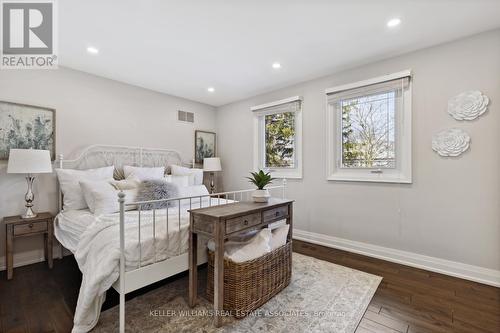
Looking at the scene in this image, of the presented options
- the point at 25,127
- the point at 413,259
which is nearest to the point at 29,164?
the point at 25,127

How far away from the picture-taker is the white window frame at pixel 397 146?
2.73 meters

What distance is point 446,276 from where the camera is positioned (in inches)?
96.8

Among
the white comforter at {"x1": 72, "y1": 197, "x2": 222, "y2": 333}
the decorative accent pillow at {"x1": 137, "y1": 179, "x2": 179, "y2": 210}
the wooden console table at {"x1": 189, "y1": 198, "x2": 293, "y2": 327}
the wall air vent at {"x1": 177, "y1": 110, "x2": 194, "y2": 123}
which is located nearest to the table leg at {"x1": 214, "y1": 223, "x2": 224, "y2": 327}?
the wooden console table at {"x1": 189, "y1": 198, "x2": 293, "y2": 327}

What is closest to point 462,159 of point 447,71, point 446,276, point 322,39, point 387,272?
point 447,71

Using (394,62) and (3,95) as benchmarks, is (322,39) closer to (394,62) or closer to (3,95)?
(394,62)

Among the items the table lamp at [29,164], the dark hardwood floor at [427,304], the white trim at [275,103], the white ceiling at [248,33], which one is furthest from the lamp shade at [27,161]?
the dark hardwood floor at [427,304]

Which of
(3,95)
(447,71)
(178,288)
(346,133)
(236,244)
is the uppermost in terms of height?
(447,71)

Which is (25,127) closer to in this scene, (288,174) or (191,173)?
(191,173)

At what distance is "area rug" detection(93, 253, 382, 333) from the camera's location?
168 centimetres

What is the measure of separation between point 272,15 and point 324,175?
87.5 inches

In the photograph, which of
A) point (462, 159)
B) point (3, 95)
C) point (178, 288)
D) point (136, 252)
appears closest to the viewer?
point (136, 252)

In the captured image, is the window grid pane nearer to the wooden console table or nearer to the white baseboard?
the white baseboard

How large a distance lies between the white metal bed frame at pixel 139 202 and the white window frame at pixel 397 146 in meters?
0.88

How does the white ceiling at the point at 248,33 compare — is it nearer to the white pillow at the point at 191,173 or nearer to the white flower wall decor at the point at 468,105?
the white flower wall decor at the point at 468,105
